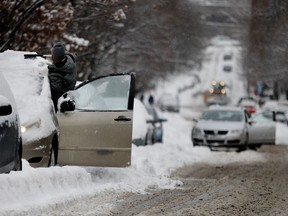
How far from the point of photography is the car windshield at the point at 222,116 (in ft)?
91.1

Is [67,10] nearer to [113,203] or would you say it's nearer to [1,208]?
[113,203]

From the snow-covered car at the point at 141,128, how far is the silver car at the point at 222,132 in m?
1.59

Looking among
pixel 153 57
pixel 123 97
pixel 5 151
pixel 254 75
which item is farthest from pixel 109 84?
pixel 254 75

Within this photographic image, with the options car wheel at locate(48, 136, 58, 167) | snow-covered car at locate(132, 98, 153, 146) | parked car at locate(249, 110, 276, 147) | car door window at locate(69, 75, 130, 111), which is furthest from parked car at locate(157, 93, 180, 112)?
car wheel at locate(48, 136, 58, 167)

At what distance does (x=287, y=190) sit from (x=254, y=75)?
57.0 meters

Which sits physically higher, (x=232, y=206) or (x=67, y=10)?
(x=67, y=10)

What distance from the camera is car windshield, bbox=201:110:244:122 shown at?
27766 millimetres

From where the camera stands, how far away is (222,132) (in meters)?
26.4

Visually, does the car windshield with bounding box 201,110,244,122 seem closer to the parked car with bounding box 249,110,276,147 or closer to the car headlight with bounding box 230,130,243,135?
the parked car with bounding box 249,110,276,147

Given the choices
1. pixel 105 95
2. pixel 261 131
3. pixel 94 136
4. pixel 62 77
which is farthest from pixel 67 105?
pixel 261 131

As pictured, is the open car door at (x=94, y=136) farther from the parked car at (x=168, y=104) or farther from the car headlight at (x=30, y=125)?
the parked car at (x=168, y=104)

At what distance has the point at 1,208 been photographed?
8852mm

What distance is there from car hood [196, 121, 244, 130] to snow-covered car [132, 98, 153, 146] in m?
1.73

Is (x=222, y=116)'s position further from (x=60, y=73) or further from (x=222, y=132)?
(x=60, y=73)
